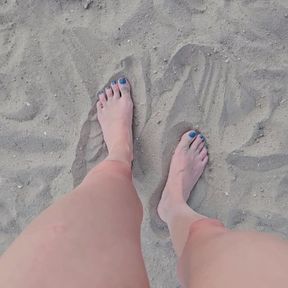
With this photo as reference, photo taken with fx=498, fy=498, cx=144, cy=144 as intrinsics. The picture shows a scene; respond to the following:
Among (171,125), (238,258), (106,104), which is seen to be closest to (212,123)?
(171,125)

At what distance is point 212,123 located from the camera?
1.51 meters

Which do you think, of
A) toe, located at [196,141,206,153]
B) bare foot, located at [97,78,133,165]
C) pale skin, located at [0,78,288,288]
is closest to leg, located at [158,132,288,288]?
pale skin, located at [0,78,288,288]

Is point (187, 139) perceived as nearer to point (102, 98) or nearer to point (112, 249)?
point (102, 98)

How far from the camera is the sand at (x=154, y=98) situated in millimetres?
1472

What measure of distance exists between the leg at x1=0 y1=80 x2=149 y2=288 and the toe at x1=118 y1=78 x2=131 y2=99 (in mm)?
365

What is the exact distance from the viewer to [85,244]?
102cm

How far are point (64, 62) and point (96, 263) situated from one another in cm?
77

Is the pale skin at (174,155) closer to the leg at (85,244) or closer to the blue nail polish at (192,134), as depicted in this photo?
the blue nail polish at (192,134)

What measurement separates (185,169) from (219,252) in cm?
53

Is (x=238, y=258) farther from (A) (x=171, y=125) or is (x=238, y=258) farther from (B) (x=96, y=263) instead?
(A) (x=171, y=125)

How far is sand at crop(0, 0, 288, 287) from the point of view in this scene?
1472mm

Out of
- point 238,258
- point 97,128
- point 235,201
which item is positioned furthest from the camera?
point 97,128

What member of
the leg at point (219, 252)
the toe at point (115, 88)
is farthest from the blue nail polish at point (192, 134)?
the toe at point (115, 88)

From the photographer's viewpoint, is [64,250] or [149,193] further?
[149,193]
